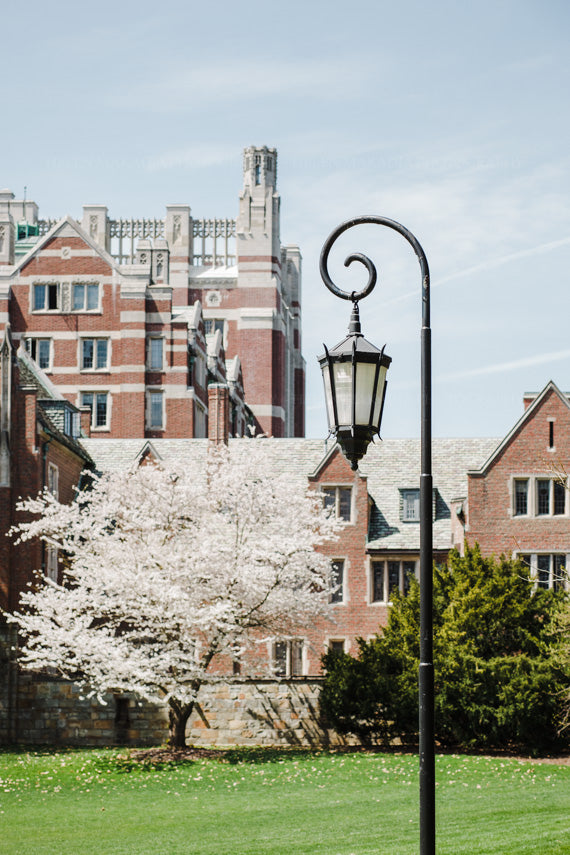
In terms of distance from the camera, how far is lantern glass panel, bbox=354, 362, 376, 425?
11312 mm

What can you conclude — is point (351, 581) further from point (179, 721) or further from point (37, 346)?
point (37, 346)

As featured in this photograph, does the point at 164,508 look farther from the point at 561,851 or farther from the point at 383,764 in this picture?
the point at 561,851

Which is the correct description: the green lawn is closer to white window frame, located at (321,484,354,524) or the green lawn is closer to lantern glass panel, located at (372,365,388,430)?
lantern glass panel, located at (372,365,388,430)

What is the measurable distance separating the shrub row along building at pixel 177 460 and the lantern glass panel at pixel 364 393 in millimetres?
16931

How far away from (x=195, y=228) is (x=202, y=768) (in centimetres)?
6936

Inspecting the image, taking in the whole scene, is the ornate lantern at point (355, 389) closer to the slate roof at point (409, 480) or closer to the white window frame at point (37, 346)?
the slate roof at point (409, 480)

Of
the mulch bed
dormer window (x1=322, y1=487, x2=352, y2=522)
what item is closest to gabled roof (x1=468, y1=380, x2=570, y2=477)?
dormer window (x1=322, y1=487, x2=352, y2=522)

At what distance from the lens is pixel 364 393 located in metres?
11.4

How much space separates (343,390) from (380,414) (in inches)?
16.4

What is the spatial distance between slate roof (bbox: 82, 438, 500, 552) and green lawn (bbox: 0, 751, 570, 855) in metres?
11.5

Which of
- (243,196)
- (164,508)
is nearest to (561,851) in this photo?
(164,508)

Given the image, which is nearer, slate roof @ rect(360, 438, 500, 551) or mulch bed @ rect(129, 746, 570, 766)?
mulch bed @ rect(129, 746, 570, 766)

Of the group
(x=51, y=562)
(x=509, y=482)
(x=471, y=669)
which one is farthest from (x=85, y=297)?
(x=471, y=669)

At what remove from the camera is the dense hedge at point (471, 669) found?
1335 inches
